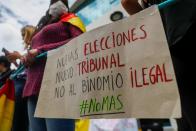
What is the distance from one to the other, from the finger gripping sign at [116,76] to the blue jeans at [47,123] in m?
0.05

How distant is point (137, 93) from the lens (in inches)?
31.8

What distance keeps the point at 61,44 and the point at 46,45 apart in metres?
0.08

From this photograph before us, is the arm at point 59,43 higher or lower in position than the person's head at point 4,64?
lower

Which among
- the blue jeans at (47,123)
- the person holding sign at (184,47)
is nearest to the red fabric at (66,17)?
the blue jeans at (47,123)

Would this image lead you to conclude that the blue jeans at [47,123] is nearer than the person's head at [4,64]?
Yes

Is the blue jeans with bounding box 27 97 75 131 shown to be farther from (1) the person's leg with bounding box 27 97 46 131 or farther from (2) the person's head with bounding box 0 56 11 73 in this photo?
(2) the person's head with bounding box 0 56 11 73

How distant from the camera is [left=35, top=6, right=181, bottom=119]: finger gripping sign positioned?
758mm

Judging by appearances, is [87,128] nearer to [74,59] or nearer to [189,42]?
[74,59]

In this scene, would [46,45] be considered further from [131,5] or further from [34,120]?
[131,5]

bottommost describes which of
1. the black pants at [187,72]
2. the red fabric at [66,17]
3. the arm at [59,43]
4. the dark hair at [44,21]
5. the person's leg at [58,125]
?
the person's leg at [58,125]

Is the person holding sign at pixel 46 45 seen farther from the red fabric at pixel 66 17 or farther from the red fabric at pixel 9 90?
the red fabric at pixel 9 90

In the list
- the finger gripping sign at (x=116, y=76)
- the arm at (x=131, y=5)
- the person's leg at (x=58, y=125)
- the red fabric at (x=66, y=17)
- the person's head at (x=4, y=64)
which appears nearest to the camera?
the finger gripping sign at (x=116, y=76)

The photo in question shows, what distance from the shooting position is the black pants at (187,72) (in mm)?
833

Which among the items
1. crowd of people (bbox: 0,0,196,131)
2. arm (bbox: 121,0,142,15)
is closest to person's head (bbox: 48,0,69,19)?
crowd of people (bbox: 0,0,196,131)
